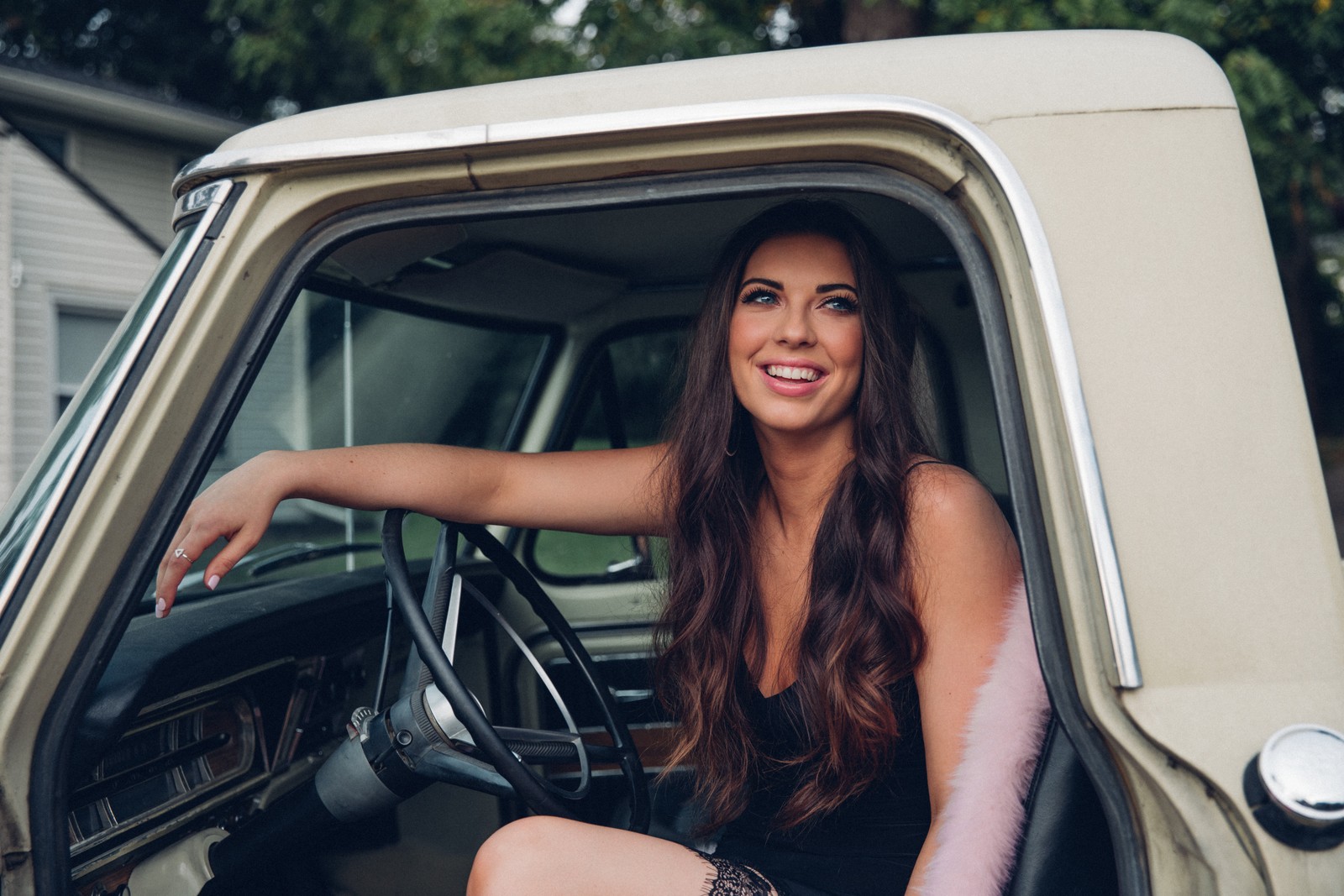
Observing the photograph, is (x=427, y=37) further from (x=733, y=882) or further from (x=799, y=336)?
(x=733, y=882)

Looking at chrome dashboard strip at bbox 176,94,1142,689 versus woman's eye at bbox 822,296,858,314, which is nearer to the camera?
chrome dashboard strip at bbox 176,94,1142,689

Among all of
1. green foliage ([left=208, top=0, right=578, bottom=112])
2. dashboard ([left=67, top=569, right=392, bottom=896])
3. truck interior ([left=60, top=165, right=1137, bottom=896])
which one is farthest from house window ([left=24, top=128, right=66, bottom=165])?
dashboard ([left=67, top=569, right=392, bottom=896])

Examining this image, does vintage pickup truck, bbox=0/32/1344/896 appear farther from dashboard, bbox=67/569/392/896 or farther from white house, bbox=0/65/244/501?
white house, bbox=0/65/244/501

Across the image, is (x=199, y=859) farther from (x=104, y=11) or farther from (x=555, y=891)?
(x=104, y=11)

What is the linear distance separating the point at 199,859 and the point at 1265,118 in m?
5.68

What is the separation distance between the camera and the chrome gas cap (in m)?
0.93

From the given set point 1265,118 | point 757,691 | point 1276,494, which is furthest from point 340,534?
point 1265,118

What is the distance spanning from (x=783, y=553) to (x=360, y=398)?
1.13 meters

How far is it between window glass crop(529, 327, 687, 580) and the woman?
0.69m

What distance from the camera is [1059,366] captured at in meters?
1.07

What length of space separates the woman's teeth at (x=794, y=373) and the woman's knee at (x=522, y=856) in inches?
29.6

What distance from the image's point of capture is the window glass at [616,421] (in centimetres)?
264

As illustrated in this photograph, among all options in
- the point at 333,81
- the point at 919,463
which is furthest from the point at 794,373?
the point at 333,81

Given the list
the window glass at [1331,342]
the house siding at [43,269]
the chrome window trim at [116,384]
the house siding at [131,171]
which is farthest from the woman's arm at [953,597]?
the window glass at [1331,342]
